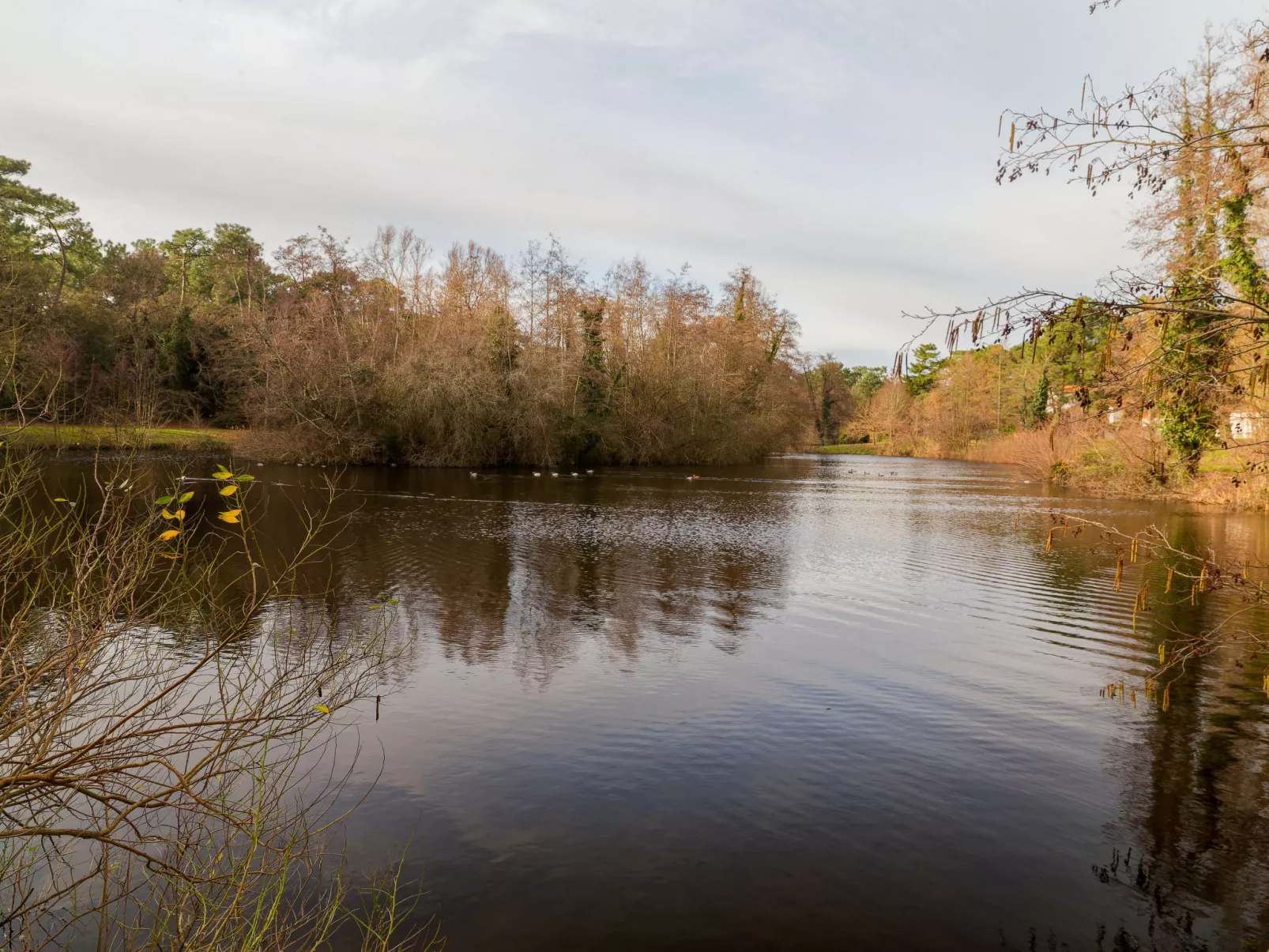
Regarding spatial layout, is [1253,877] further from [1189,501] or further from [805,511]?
[1189,501]

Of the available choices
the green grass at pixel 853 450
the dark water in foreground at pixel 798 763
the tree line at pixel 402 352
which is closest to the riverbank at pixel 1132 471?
the dark water in foreground at pixel 798 763

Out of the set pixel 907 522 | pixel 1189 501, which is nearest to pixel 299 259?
pixel 907 522

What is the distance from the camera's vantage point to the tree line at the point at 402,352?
4038cm

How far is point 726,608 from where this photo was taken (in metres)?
14.1

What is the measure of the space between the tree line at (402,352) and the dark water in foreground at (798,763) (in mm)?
25218

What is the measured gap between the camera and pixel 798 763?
7758 millimetres

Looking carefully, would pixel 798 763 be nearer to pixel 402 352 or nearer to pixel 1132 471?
pixel 1132 471

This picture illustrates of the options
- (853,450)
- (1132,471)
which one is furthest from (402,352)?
(853,450)

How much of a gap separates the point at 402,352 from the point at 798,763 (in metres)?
38.7

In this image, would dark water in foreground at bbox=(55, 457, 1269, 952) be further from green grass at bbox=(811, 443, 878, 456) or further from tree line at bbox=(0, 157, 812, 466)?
green grass at bbox=(811, 443, 878, 456)

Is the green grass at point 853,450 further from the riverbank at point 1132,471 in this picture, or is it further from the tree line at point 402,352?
the riverbank at point 1132,471

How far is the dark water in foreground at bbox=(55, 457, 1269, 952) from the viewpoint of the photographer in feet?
17.9

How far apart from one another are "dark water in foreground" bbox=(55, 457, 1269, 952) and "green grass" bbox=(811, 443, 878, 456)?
224 ft

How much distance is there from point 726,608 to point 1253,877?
8.81 metres
